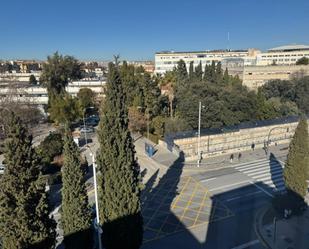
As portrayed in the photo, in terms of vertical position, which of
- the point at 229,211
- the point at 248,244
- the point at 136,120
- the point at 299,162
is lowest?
the point at 248,244

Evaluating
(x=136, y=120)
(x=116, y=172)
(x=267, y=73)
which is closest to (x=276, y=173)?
(x=136, y=120)

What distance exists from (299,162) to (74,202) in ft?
47.1

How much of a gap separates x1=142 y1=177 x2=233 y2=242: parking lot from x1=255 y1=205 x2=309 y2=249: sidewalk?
7.88 feet

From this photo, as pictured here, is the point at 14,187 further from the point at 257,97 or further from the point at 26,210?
the point at 257,97

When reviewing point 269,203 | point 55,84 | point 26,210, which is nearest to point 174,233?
point 269,203

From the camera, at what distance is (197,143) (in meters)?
31.8

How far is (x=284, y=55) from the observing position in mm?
95312

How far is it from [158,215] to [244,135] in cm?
1837

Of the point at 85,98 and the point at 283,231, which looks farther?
the point at 85,98

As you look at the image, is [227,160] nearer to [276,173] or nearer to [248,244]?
[276,173]

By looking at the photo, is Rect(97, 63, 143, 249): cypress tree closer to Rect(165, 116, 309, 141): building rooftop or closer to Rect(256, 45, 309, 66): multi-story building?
Rect(165, 116, 309, 141): building rooftop

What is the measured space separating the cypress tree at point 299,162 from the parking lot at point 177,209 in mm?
4726

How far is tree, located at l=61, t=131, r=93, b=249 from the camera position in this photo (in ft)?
39.7

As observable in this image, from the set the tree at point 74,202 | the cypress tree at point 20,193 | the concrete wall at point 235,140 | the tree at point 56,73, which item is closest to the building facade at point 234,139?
the concrete wall at point 235,140
